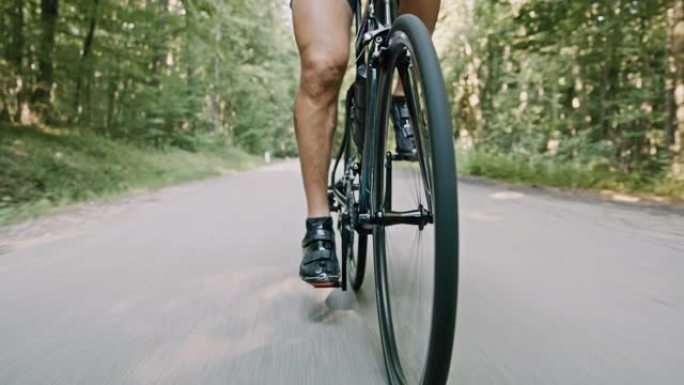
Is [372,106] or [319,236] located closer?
[372,106]

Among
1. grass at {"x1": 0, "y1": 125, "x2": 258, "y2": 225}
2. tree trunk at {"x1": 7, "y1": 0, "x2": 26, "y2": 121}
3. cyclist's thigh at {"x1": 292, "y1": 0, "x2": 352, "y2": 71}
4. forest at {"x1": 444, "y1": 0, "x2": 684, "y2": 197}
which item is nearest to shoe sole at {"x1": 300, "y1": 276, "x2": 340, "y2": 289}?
cyclist's thigh at {"x1": 292, "y1": 0, "x2": 352, "y2": 71}

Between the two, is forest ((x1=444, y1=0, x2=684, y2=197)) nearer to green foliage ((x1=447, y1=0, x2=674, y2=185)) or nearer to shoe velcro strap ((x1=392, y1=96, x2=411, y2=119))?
green foliage ((x1=447, y1=0, x2=674, y2=185))

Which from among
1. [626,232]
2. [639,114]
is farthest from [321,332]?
[639,114]

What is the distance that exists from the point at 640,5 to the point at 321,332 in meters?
9.38

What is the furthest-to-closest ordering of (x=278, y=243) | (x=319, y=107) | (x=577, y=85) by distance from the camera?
1. (x=577, y=85)
2. (x=278, y=243)
3. (x=319, y=107)

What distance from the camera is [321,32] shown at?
195cm

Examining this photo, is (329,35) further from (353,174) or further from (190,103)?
(190,103)

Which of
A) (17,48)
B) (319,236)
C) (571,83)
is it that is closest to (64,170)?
(17,48)

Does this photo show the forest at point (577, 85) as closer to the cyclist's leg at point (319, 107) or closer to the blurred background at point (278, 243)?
the blurred background at point (278, 243)

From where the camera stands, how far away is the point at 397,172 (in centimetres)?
176

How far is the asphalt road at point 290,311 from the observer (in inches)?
62.4

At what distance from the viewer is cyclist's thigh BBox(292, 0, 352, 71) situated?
195 cm

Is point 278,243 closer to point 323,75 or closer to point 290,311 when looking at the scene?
point 290,311

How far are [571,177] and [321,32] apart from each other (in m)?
7.46
